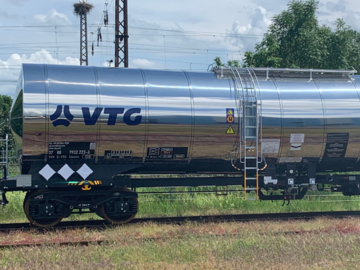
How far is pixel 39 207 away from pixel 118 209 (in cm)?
198

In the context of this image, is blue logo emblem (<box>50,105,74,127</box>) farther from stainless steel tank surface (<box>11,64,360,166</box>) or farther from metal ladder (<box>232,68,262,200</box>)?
metal ladder (<box>232,68,262,200</box>)

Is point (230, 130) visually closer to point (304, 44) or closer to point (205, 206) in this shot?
point (205, 206)

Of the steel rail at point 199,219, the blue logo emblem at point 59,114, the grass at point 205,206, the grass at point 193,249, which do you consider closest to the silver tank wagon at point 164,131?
the blue logo emblem at point 59,114

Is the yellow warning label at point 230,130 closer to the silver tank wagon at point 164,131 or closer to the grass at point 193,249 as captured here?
the silver tank wagon at point 164,131

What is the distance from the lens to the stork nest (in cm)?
4069

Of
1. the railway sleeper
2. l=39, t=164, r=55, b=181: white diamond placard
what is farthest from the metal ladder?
l=39, t=164, r=55, b=181: white diamond placard

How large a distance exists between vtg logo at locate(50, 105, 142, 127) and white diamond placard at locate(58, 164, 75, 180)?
111cm

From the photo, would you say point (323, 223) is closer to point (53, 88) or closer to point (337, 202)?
point (337, 202)

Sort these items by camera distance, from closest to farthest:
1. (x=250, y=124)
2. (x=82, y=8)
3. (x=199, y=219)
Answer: (x=250, y=124), (x=199, y=219), (x=82, y=8)

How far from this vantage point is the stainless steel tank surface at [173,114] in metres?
9.63

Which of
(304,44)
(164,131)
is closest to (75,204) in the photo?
(164,131)

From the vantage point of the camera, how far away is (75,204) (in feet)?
33.9

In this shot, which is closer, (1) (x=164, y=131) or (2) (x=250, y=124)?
(1) (x=164, y=131)

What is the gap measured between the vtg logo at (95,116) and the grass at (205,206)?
3.65 meters
